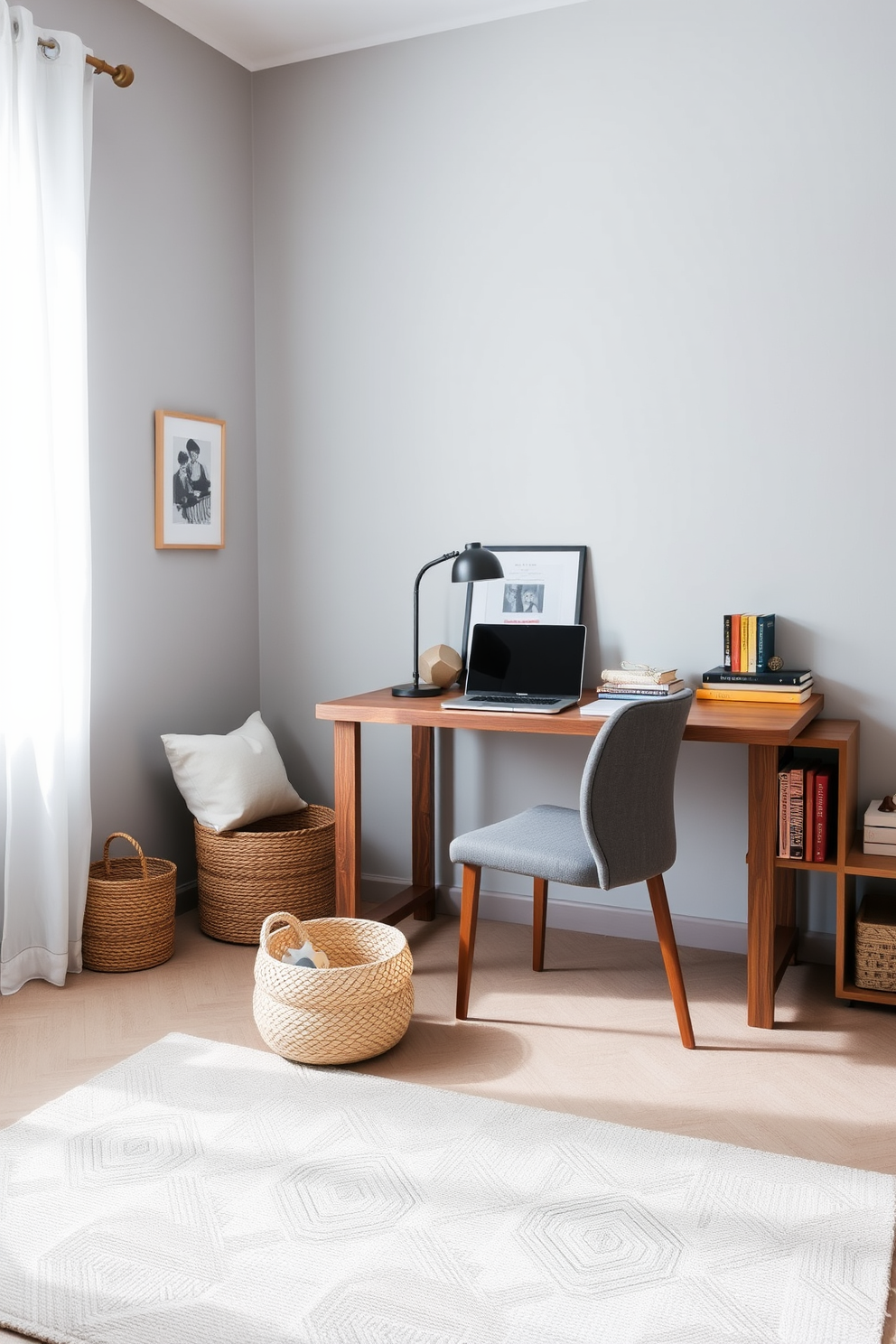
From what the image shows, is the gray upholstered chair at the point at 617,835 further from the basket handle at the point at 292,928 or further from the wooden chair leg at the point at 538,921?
the basket handle at the point at 292,928

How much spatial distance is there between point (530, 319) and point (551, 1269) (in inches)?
101

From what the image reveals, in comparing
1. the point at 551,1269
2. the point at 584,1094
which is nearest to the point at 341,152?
the point at 584,1094

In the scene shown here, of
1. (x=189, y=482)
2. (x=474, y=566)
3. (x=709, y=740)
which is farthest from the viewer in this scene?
(x=189, y=482)

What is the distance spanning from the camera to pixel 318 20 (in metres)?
3.39

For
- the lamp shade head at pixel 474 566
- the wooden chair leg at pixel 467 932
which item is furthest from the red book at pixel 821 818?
the lamp shade head at pixel 474 566

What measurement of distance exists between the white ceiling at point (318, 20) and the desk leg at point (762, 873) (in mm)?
2291

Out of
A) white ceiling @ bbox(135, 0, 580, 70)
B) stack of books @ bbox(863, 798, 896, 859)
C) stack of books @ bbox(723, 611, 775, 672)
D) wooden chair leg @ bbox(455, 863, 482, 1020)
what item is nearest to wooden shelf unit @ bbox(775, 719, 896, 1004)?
stack of books @ bbox(863, 798, 896, 859)

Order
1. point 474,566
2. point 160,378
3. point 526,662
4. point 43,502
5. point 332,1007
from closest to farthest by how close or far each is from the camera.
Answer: point 332,1007 < point 43,502 < point 474,566 < point 526,662 < point 160,378

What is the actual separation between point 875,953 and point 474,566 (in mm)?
1403

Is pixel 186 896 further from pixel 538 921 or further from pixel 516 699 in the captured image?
pixel 516 699

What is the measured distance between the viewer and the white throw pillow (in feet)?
10.8

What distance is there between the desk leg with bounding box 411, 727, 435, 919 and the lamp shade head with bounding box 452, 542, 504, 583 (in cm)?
71

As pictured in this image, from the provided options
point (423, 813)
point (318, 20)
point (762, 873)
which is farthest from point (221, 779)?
point (318, 20)

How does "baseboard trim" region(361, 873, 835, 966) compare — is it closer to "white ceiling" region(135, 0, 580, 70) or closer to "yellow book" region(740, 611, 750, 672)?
"yellow book" region(740, 611, 750, 672)
